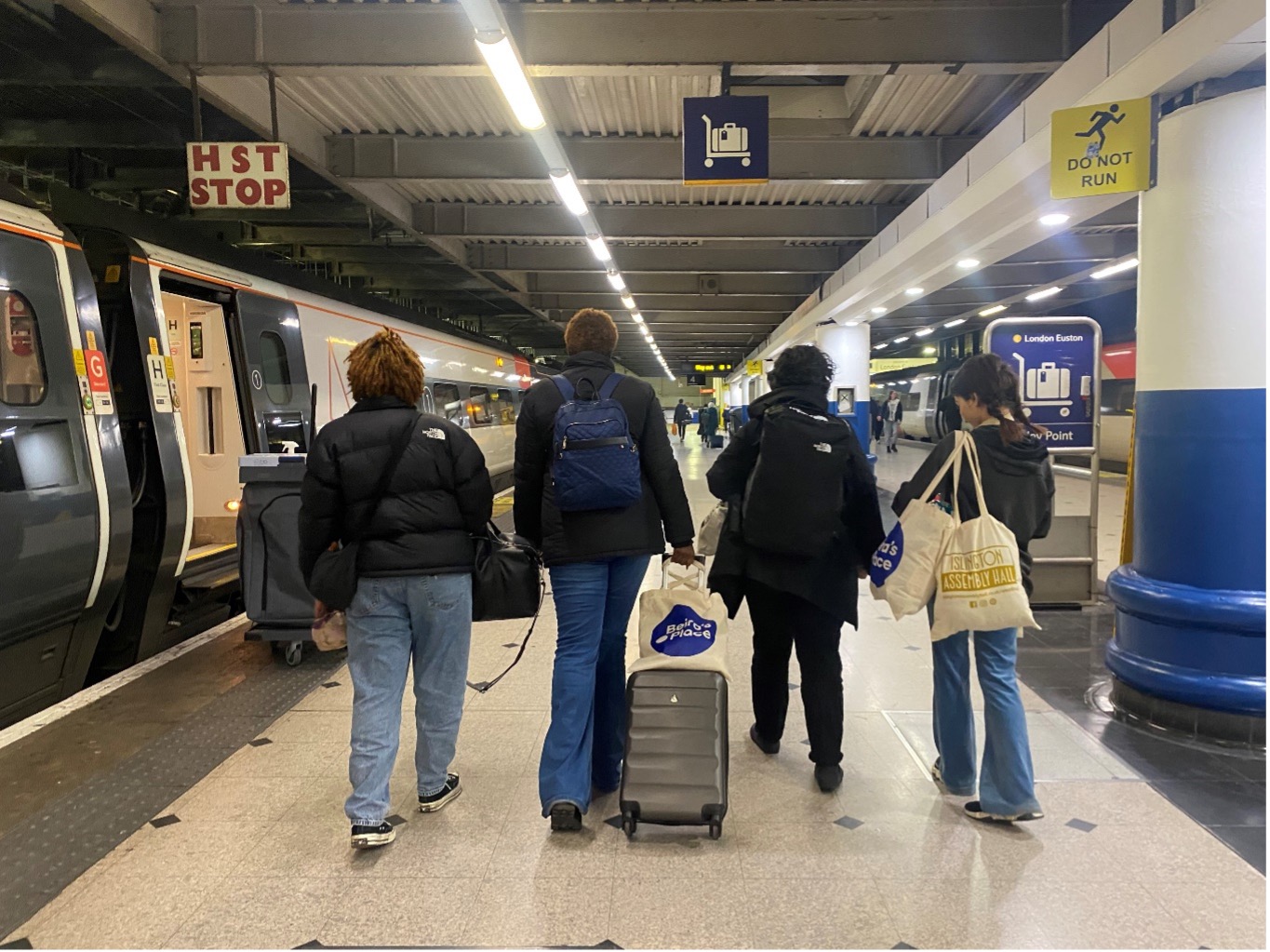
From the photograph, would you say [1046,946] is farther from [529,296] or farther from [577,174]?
[529,296]

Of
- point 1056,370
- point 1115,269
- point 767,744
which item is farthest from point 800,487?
point 1115,269

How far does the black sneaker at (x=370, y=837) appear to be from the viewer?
281cm

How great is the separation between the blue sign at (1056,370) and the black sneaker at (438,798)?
198 inches

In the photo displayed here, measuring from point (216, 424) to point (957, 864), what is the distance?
661 centimetres

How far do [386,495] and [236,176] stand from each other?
421cm

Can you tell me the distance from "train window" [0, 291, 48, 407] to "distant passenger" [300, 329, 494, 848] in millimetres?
2092

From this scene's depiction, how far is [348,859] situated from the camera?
2.78m

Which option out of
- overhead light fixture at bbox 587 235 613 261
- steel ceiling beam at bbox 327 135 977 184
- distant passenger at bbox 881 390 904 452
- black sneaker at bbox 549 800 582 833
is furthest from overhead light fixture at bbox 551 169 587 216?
distant passenger at bbox 881 390 904 452

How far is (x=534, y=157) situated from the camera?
7453 mm

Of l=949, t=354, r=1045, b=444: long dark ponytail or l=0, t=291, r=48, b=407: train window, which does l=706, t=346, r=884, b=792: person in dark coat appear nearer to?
l=949, t=354, r=1045, b=444: long dark ponytail

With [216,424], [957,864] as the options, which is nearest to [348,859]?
[957,864]

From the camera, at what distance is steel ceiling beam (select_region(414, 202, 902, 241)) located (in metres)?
9.99

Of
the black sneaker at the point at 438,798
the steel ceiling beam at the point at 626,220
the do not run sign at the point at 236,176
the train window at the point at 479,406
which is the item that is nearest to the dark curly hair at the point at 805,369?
the black sneaker at the point at 438,798

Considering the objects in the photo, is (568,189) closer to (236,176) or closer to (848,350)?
(236,176)
